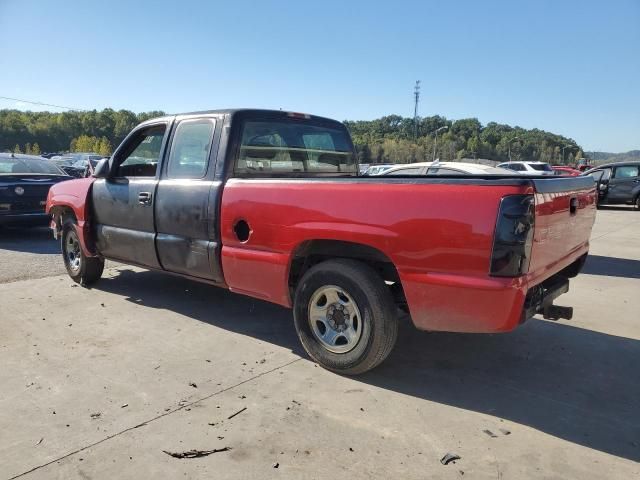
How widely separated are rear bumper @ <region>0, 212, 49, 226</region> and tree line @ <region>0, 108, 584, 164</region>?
78984 millimetres

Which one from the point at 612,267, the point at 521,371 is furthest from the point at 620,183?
the point at 521,371

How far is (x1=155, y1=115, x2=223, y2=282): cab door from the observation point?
433 cm

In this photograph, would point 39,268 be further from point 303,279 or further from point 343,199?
point 343,199

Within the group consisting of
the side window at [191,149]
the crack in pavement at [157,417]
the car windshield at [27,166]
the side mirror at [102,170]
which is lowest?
the crack in pavement at [157,417]

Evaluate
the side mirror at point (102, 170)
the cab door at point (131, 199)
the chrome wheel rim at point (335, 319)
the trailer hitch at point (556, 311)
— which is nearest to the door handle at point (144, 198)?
the cab door at point (131, 199)

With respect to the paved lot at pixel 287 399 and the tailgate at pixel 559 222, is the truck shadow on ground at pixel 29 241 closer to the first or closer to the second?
the paved lot at pixel 287 399

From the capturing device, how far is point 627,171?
61.3 ft

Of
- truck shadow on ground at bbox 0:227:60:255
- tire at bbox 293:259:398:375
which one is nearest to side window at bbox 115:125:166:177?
tire at bbox 293:259:398:375

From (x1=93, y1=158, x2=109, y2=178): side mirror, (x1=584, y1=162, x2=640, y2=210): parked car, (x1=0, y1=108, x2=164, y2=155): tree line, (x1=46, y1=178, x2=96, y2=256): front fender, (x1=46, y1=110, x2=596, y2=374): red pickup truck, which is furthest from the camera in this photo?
(x1=0, y1=108, x2=164, y2=155): tree line

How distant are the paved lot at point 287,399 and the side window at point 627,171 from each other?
15669 millimetres

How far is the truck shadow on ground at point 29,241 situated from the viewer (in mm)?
8789

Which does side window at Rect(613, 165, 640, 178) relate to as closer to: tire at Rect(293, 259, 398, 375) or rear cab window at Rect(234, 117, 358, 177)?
rear cab window at Rect(234, 117, 358, 177)

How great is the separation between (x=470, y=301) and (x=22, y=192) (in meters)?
9.19

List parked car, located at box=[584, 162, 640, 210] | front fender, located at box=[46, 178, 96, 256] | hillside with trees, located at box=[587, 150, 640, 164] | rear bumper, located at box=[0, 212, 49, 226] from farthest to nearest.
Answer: hillside with trees, located at box=[587, 150, 640, 164] < parked car, located at box=[584, 162, 640, 210] < rear bumper, located at box=[0, 212, 49, 226] < front fender, located at box=[46, 178, 96, 256]
